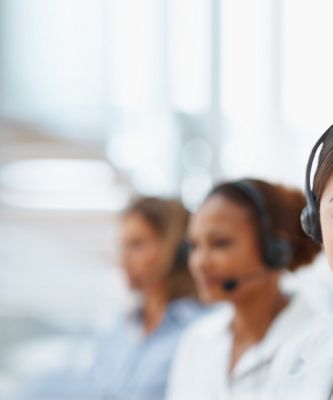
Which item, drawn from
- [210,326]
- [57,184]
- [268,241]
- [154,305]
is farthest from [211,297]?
[57,184]

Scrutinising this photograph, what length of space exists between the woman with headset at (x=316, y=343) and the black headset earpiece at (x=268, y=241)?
9 cm

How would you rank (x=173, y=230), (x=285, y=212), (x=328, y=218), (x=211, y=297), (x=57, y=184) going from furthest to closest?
(x=57, y=184), (x=173, y=230), (x=211, y=297), (x=285, y=212), (x=328, y=218)

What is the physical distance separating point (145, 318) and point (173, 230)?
0.15 metres

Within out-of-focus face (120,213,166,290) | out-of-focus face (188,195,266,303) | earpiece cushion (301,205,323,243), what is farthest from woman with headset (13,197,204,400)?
earpiece cushion (301,205,323,243)

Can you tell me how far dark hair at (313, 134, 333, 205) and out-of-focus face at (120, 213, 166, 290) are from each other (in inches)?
18.2

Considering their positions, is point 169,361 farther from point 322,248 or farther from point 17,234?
point 17,234

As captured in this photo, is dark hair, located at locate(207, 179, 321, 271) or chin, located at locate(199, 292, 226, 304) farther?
chin, located at locate(199, 292, 226, 304)

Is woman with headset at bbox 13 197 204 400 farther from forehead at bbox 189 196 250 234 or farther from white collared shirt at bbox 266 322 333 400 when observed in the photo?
white collared shirt at bbox 266 322 333 400

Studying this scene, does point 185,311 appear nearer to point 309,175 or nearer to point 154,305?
point 154,305

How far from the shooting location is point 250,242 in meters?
0.86

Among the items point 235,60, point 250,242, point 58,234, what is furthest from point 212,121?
point 58,234

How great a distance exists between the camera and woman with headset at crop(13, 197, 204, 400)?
3.60ft

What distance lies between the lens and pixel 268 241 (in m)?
0.83

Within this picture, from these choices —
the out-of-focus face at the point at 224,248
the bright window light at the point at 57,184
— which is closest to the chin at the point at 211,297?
the out-of-focus face at the point at 224,248
